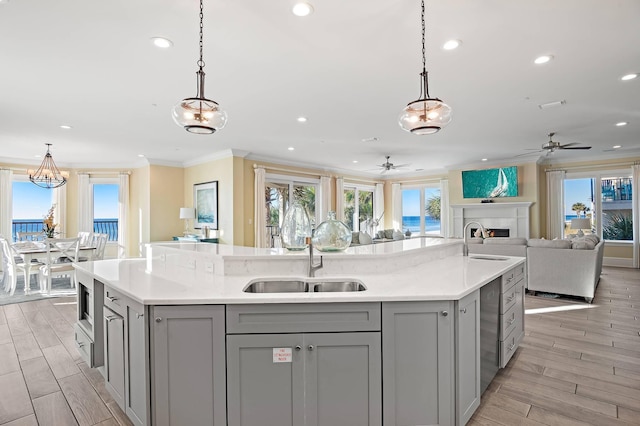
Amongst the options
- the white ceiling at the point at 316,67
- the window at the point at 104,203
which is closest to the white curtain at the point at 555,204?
the white ceiling at the point at 316,67

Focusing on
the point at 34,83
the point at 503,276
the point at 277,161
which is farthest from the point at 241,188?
the point at 503,276

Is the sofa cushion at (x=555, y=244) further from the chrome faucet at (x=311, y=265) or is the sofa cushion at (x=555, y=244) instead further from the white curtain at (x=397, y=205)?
the white curtain at (x=397, y=205)

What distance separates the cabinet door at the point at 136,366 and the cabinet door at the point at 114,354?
0.38 ft

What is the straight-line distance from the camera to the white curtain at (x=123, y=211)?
28.4 feet

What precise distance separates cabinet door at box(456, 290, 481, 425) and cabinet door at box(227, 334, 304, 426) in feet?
2.89

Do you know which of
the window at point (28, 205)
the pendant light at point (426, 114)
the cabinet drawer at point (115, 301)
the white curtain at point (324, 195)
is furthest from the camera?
the white curtain at point (324, 195)

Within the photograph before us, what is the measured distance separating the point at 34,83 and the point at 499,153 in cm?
826

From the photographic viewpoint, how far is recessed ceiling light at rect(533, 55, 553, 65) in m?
3.01

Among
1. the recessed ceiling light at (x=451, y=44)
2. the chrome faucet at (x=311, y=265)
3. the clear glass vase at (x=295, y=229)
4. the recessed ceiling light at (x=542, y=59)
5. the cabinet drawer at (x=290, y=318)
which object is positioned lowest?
the cabinet drawer at (x=290, y=318)

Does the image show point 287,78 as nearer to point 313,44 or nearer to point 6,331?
point 313,44

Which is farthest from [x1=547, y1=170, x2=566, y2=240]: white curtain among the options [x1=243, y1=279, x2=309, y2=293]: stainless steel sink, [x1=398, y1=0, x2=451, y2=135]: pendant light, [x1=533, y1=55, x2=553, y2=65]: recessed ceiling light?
[x1=243, y1=279, x2=309, y2=293]: stainless steel sink

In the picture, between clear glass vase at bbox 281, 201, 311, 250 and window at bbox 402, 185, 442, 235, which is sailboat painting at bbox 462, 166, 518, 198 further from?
clear glass vase at bbox 281, 201, 311, 250

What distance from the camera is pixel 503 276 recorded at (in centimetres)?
265

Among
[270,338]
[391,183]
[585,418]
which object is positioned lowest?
[585,418]
